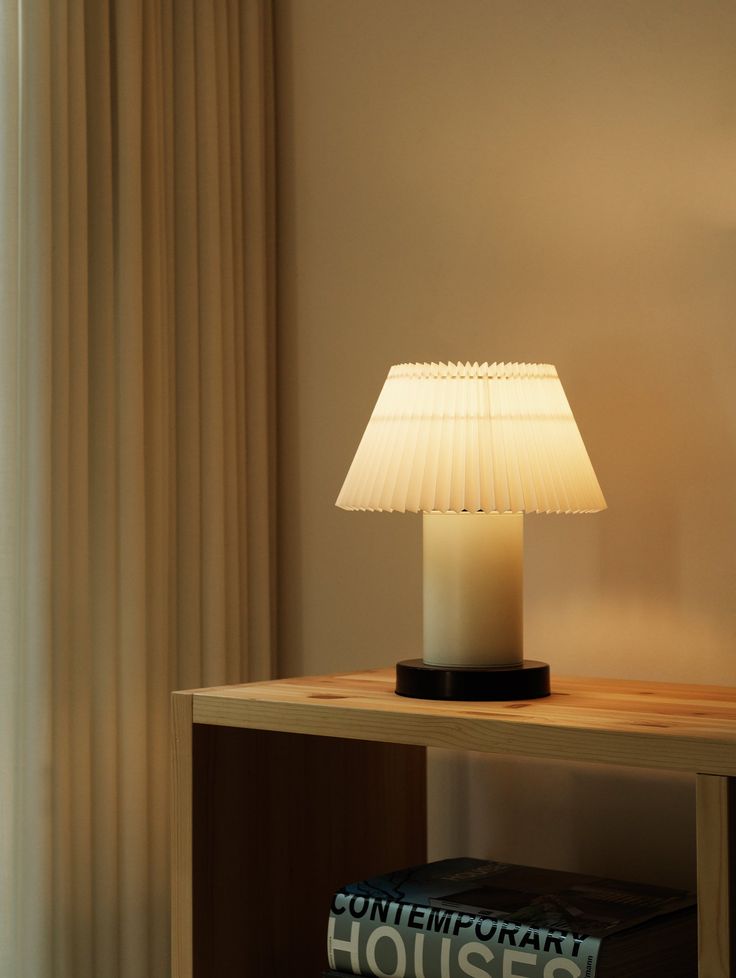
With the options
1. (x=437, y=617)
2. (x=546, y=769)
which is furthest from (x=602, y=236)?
(x=546, y=769)

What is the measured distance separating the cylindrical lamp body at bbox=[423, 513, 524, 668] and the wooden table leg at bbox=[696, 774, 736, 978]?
0.31 m

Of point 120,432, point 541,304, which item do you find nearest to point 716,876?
point 541,304

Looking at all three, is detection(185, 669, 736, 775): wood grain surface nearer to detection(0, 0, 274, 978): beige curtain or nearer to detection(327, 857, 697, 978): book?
detection(327, 857, 697, 978): book

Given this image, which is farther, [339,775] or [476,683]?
[339,775]

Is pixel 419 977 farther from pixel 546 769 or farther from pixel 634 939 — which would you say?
pixel 546 769

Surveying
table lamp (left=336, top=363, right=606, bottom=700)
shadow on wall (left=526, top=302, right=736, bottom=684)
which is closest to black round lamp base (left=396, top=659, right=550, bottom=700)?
table lamp (left=336, top=363, right=606, bottom=700)

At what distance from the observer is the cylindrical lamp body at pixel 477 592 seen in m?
1.23

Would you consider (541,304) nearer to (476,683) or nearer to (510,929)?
(476,683)

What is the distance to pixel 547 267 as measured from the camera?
151 cm

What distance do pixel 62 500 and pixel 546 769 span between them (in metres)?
0.67

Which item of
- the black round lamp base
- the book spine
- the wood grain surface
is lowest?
the book spine

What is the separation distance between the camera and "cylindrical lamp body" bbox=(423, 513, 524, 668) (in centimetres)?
123

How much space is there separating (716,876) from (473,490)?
415mm

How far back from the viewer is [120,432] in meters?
Result: 1.52
